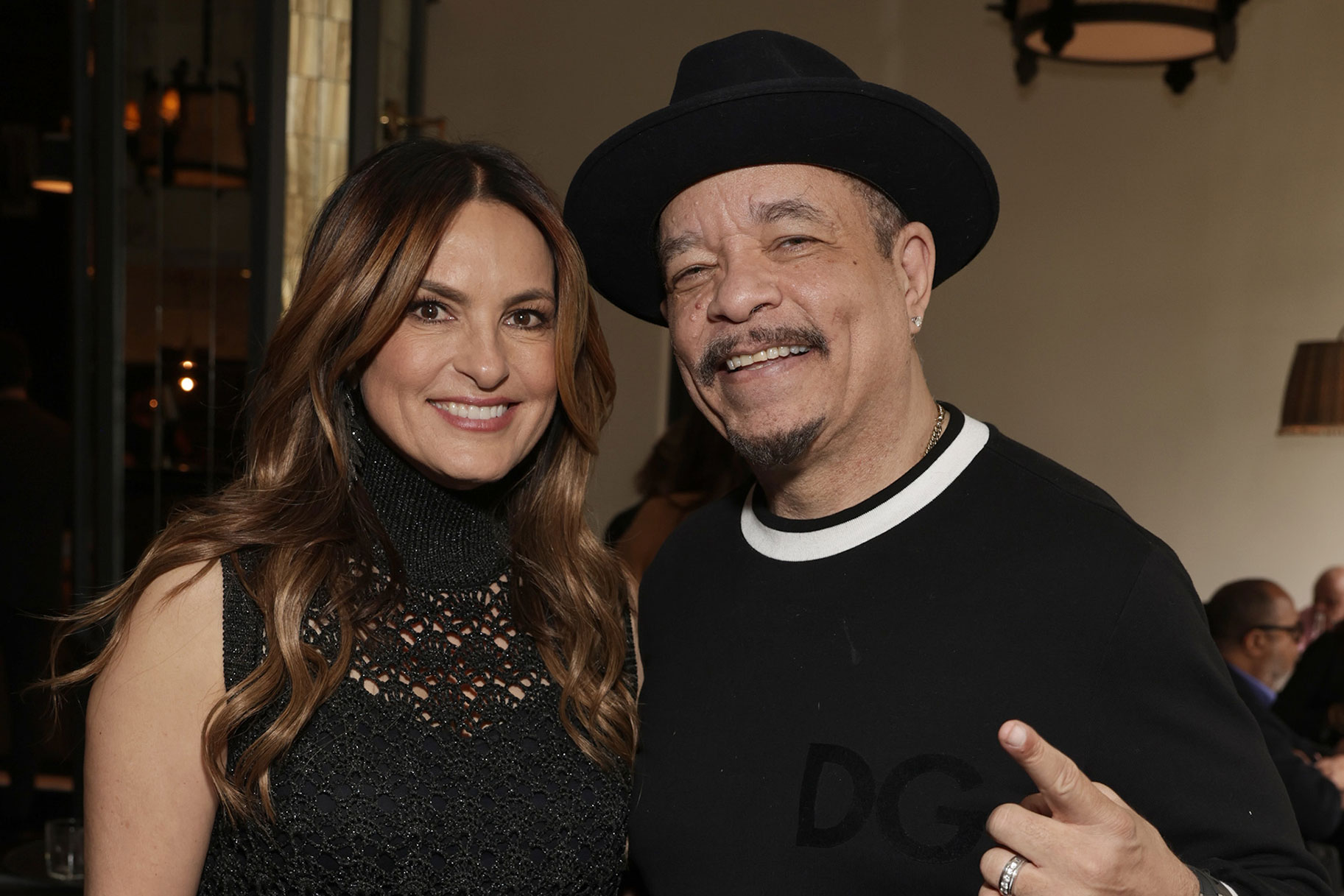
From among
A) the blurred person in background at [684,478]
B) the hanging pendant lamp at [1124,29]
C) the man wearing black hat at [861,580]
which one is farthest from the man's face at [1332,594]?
the man wearing black hat at [861,580]

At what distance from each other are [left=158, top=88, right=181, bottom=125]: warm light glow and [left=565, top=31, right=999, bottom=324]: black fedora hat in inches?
62.8

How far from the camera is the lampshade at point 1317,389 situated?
4977 millimetres

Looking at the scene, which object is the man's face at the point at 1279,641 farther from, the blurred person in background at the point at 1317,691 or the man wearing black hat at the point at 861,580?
the man wearing black hat at the point at 861,580

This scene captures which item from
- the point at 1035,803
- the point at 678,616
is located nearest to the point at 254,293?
the point at 678,616

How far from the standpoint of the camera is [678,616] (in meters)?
1.79

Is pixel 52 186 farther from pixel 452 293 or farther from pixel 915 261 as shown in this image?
pixel 915 261

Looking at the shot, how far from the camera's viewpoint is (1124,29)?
171 inches

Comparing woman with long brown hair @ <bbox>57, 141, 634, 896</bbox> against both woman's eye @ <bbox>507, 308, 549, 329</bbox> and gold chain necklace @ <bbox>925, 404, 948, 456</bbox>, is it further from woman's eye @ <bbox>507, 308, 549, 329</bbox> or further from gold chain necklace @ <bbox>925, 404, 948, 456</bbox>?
gold chain necklace @ <bbox>925, 404, 948, 456</bbox>

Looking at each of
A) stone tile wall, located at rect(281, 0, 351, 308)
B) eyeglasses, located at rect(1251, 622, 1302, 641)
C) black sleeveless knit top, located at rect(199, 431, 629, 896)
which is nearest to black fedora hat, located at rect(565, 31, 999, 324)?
black sleeveless knit top, located at rect(199, 431, 629, 896)

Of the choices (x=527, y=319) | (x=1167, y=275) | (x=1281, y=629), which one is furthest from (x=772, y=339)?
(x=1167, y=275)

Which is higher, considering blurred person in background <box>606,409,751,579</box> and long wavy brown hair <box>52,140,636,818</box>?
long wavy brown hair <box>52,140,636,818</box>

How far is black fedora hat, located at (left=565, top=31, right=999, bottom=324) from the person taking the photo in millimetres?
1559

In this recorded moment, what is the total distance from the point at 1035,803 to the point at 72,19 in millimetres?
2826

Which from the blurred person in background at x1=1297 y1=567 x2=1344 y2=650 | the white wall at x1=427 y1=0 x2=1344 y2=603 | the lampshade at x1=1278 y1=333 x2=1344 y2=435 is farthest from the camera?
the white wall at x1=427 y1=0 x2=1344 y2=603
